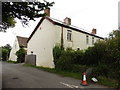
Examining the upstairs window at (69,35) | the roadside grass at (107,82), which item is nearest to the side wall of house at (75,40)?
the upstairs window at (69,35)

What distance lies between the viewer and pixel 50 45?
21125 millimetres

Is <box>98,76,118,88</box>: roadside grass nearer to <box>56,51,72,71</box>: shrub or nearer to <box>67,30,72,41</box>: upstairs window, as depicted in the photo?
<box>56,51,72,71</box>: shrub

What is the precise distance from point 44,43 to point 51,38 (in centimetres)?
211

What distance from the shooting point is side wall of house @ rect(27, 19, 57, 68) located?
826 inches

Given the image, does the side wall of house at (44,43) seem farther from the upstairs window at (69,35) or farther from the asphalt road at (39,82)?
the asphalt road at (39,82)

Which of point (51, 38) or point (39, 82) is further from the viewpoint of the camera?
point (51, 38)

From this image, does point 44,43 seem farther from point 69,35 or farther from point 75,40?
point 75,40

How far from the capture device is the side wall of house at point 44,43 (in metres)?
21.0

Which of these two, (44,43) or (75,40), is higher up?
(75,40)

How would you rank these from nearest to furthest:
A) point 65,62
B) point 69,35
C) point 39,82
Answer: point 39,82
point 65,62
point 69,35

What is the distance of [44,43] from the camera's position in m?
22.7

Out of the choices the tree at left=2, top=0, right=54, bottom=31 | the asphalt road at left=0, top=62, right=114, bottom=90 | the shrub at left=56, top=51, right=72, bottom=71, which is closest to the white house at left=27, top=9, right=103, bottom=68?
the shrub at left=56, top=51, right=72, bottom=71

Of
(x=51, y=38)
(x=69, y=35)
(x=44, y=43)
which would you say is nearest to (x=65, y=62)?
(x=51, y=38)

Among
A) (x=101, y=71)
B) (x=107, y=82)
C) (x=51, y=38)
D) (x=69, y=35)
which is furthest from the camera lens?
(x=69, y=35)
